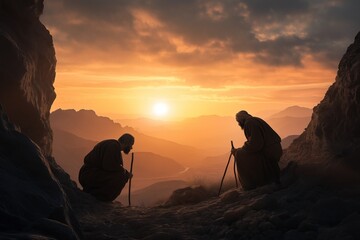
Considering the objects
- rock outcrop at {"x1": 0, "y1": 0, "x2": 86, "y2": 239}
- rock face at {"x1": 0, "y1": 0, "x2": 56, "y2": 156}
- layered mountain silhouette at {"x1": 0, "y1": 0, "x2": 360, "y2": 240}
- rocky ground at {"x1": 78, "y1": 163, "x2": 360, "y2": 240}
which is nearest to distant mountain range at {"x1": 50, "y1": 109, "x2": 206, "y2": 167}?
rock face at {"x1": 0, "y1": 0, "x2": 56, "y2": 156}

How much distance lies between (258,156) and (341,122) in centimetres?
233

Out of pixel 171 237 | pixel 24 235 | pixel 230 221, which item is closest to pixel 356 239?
pixel 230 221

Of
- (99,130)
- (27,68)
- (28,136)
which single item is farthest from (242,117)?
(99,130)

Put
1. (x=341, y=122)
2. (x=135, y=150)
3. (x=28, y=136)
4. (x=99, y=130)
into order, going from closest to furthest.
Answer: (x=341, y=122)
(x=28, y=136)
(x=135, y=150)
(x=99, y=130)

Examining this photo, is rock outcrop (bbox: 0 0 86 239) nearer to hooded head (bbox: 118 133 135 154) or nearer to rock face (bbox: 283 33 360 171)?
hooded head (bbox: 118 133 135 154)

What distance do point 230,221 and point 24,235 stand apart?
510cm

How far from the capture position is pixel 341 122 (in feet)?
30.5

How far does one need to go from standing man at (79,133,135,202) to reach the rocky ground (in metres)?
1.95

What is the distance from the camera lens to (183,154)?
165 meters

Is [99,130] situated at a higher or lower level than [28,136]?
higher

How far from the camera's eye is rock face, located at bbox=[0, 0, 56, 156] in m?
11.6

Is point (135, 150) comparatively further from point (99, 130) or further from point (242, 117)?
point (242, 117)

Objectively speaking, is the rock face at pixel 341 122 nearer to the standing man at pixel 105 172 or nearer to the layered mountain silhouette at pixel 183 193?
the layered mountain silhouette at pixel 183 193

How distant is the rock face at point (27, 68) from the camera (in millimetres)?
11562
